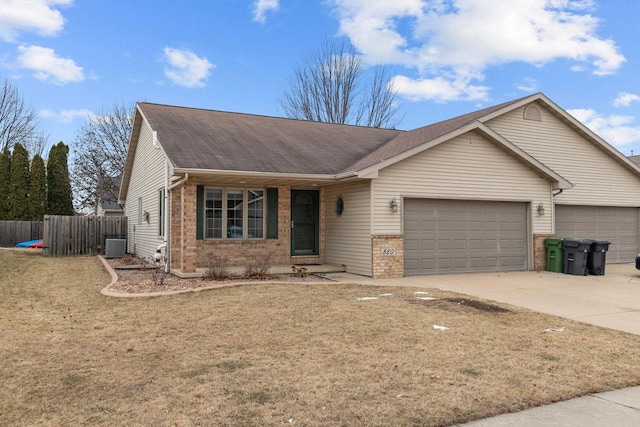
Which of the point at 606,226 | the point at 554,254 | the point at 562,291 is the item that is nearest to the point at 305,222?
the point at 562,291

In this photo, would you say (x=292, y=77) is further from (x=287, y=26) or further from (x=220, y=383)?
(x=220, y=383)

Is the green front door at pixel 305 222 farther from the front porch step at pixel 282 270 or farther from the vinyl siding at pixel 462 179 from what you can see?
the vinyl siding at pixel 462 179

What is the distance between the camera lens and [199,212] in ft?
41.5

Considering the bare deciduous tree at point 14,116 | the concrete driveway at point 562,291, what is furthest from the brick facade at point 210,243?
the bare deciduous tree at point 14,116

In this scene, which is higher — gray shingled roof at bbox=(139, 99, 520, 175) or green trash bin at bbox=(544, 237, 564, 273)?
gray shingled roof at bbox=(139, 99, 520, 175)

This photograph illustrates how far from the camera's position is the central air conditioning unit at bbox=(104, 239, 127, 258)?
17859mm

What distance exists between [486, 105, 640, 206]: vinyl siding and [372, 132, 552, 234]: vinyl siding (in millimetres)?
2136

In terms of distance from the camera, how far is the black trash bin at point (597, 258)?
13.4m

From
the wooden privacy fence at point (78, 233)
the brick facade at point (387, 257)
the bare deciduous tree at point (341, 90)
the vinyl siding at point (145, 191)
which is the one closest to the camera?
the brick facade at point (387, 257)

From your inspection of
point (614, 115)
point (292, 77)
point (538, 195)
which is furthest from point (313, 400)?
point (292, 77)

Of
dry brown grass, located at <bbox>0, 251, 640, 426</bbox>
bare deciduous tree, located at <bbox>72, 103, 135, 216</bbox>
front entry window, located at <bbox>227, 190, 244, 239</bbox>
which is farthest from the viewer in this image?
bare deciduous tree, located at <bbox>72, 103, 135, 216</bbox>

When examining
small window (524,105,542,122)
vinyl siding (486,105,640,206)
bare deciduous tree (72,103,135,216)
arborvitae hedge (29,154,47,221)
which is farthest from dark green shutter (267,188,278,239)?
bare deciduous tree (72,103,135,216)

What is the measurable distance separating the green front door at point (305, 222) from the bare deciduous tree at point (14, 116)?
29913 mm

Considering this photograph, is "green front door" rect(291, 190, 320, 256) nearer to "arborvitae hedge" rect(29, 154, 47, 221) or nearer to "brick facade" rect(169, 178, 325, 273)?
"brick facade" rect(169, 178, 325, 273)
